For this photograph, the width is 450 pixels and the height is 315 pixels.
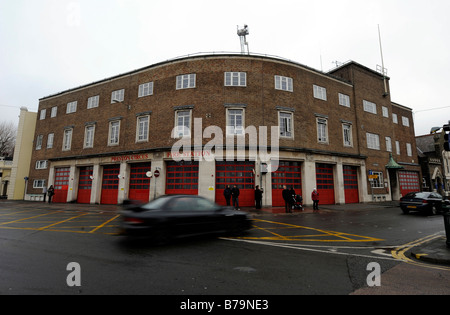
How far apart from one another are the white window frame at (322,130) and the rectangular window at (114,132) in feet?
63.9

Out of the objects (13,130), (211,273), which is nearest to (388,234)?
(211,273)

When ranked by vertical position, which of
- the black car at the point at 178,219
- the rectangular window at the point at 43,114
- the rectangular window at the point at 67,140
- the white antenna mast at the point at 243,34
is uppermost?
the white antenna mast at the point at 243,34

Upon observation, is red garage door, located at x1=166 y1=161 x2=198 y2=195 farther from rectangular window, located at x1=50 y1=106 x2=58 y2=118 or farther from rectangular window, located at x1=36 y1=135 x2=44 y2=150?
rectangular window, located at x1=36 y1=135 x2=44 y2=150

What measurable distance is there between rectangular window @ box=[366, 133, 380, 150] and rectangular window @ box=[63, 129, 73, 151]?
1307 inches

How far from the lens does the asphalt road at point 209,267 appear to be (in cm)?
352

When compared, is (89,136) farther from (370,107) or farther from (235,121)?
(370,107)

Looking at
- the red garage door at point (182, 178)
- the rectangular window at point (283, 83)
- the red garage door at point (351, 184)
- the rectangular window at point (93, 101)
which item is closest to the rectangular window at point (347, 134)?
the red garage door at point (351, 184)

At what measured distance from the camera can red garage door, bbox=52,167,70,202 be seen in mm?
24094

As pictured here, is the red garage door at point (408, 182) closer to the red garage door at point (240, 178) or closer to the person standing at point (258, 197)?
the red garage door at point (240, 178)

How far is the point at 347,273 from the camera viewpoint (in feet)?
14.1

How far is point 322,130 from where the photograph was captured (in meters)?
21.8

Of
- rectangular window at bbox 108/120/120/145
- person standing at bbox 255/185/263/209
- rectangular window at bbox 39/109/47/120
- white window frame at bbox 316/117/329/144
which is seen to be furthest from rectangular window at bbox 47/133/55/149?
white window frame at bbox 316/117/329/144
